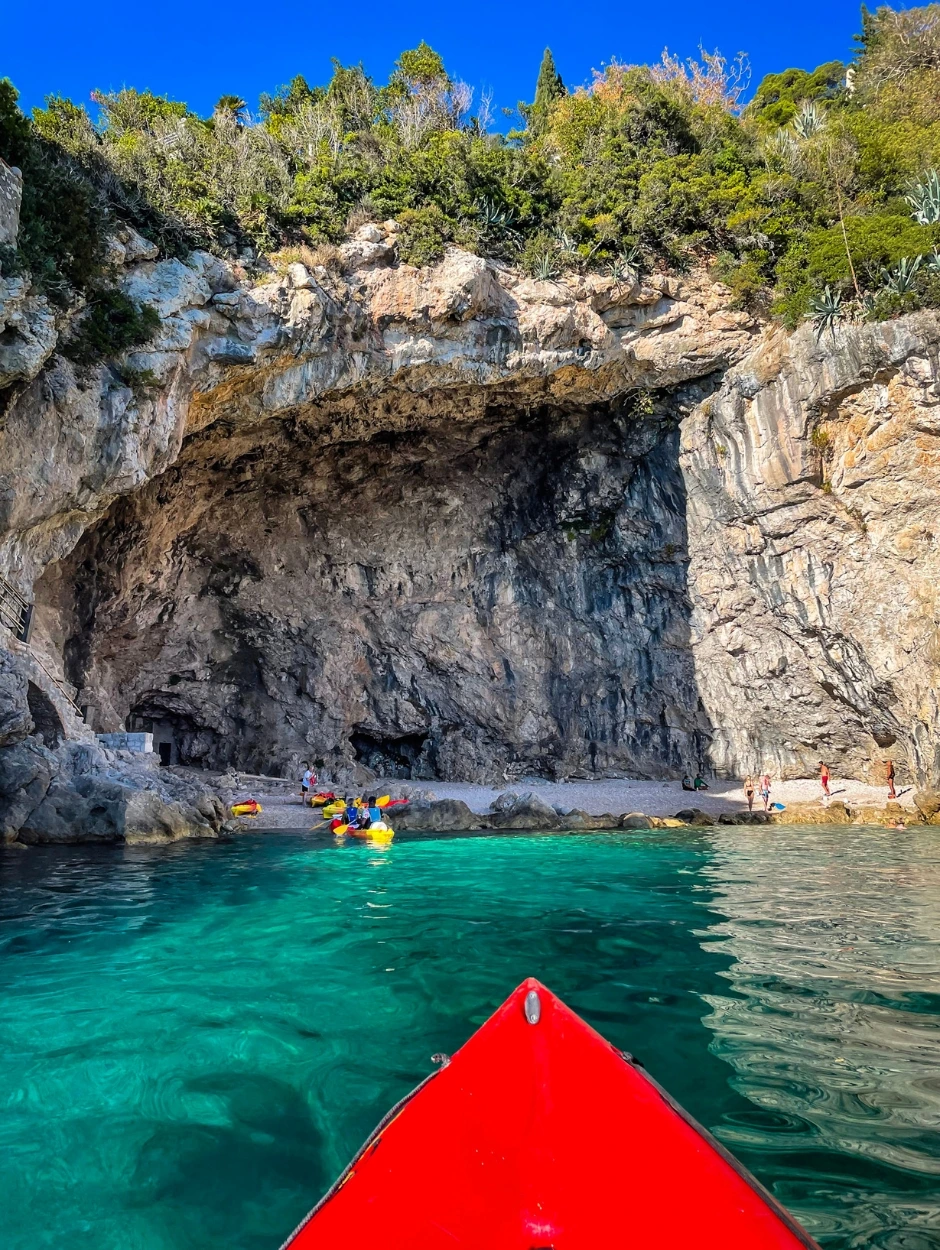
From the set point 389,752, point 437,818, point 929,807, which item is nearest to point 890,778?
point 929,807

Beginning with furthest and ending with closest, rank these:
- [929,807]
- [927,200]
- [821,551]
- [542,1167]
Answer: [821,551]
[927,200]
[929,807]
[542,1167]

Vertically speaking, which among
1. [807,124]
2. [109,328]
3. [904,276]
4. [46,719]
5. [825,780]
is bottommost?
[825,780]

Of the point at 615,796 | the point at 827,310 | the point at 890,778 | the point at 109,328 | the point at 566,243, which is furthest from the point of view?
the point at 615,796

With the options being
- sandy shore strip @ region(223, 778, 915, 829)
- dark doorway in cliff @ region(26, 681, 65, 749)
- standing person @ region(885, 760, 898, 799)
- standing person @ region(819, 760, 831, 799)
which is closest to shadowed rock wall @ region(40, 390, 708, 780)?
sandy shore strip @ region(223, 778, 915, 829)

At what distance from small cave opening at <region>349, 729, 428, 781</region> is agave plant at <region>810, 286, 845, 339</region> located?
19.8m

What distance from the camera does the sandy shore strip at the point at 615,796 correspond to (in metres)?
19.1

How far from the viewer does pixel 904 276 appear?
1773 centimetres

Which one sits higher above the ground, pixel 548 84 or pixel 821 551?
pixel 548 84

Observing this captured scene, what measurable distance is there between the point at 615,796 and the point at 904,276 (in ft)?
54.3

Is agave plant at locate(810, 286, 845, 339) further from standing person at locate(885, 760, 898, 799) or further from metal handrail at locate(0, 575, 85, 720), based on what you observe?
metal handrail at locate(0, 575, 85, 720)

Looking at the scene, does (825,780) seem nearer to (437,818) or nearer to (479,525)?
(437,818)

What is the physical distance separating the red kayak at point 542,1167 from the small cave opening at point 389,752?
85.6ft

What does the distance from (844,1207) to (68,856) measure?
12.4 m

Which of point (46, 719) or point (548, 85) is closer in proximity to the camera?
point (46, 719)
